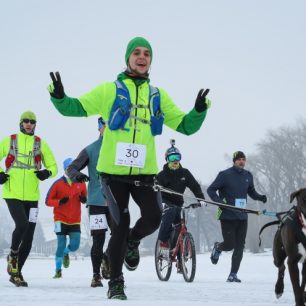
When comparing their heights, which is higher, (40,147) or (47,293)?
(40,147)

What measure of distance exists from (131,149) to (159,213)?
0.67 m

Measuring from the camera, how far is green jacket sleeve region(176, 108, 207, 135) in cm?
676

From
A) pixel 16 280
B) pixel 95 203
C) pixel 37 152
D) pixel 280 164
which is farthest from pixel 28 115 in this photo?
pixel 280 164

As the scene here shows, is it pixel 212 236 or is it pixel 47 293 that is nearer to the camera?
pixel 47 293

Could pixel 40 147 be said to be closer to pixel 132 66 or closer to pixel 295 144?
pixel 132 66

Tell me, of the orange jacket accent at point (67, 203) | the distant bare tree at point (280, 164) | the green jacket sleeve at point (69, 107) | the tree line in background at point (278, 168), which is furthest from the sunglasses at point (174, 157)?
the distant bare tree at point (280, 164)

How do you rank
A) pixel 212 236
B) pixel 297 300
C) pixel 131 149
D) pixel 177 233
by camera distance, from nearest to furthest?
pixel 297 300 < pixel 131 149 < pixel 177 233 < pixel 212 236

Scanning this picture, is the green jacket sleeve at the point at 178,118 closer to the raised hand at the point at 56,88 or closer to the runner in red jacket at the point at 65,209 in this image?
the raised hand at the point at 56,88

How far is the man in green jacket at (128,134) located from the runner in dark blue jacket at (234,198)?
558 cm

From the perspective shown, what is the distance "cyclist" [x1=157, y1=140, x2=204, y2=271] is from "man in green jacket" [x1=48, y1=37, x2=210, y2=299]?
17.3 feet

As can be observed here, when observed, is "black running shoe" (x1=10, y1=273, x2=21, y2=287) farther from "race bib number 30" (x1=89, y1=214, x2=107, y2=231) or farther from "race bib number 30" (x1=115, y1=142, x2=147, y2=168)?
"race bib number 30" (x1=115, y1=142, x2=147, y2=168)

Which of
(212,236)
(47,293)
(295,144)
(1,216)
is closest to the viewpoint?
(47,293)

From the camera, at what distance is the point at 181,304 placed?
20.0 feet

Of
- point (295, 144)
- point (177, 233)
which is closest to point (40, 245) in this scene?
point (295, 144)
